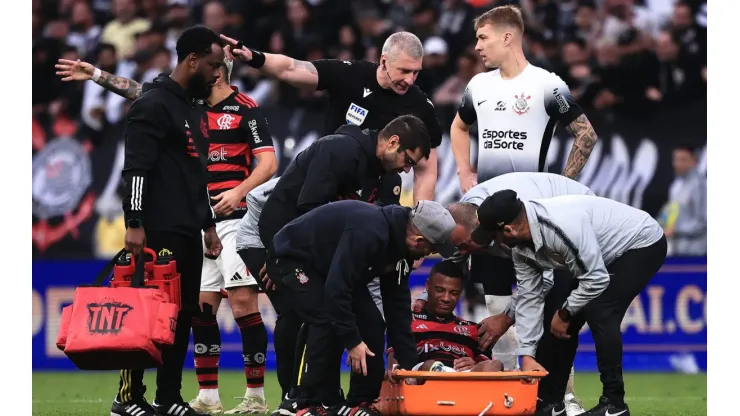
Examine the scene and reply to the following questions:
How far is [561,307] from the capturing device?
7344 mm

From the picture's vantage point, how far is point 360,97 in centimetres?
824

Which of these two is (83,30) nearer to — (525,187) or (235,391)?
(235,391)

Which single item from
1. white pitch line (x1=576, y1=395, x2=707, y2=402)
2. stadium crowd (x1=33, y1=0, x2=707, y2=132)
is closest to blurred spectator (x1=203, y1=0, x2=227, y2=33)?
stadium crowd (x1=33, y1=0, x2=707, y2=132)

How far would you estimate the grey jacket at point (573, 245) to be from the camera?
6660 mm

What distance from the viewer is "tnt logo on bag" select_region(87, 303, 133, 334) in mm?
6570

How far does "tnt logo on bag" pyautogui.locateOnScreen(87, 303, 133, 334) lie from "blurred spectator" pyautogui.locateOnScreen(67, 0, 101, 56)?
9.46 metres

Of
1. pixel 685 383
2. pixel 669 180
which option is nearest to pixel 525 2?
pixel 669 180

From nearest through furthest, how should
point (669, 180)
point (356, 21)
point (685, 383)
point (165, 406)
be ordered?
1. point (165, 406)
2. point (685, 383)
3. point (669, 180)
4. point (356, 21)

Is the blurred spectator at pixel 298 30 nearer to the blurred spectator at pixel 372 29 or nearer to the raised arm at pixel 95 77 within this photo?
the blurred spectator at pixel 372 29

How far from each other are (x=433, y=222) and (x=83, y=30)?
10.6 meters

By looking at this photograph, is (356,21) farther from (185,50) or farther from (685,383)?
(185,50)

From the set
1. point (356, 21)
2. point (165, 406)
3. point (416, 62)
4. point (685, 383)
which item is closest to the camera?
point (165, 406)

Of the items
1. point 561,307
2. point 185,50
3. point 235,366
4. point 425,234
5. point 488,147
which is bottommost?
point 235,366

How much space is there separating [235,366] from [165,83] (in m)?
6.89
